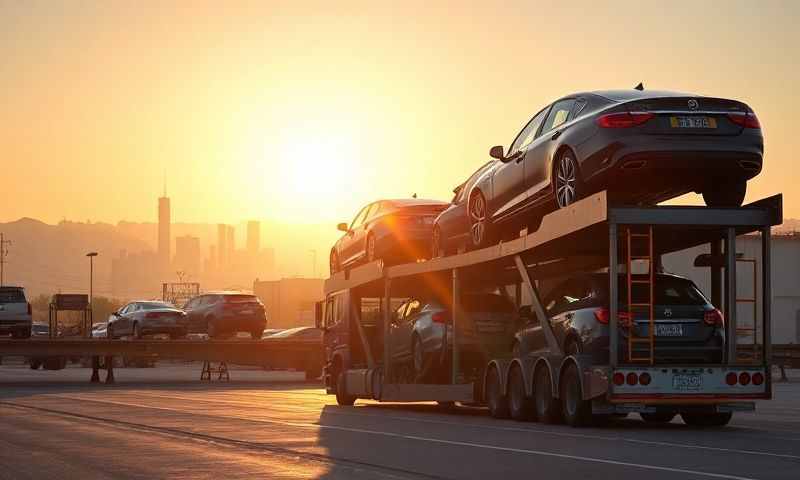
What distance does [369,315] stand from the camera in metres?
27.1

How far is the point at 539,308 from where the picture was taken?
1875 centimetres

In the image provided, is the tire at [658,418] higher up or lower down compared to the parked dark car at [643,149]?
lower down

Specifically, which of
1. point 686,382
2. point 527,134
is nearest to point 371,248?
point 527,134

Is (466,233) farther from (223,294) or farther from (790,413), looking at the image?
(223,294)

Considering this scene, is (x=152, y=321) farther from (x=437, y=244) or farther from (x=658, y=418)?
(x=658, y=418)

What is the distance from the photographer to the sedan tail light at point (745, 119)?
16.1 m

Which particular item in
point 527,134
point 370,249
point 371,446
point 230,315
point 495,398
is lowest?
point 371,446

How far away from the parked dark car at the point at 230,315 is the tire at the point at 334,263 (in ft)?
58.8

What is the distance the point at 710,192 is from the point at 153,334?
3437cm

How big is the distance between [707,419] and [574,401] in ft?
6.95

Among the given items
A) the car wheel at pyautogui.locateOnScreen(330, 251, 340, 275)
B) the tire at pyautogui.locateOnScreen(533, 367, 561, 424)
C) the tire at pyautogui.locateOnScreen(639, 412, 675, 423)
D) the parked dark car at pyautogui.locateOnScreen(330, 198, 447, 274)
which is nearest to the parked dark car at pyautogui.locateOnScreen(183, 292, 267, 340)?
the car wheel at pyautogui.locateOnScreen(330, 251, 340, 275)

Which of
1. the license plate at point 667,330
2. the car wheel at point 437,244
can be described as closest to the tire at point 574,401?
the license plate at point 667,330

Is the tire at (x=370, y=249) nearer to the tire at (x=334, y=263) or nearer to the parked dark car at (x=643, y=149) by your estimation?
the tire at (x=334, y=263)

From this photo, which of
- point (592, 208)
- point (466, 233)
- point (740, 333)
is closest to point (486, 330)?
point (466, 233)
